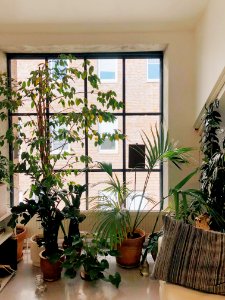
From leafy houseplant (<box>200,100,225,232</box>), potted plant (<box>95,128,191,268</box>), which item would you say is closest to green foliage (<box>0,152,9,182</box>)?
potted plant (<box>95,128,191,268</box>)

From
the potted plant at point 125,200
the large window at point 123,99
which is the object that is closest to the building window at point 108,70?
the large window at point 123,99

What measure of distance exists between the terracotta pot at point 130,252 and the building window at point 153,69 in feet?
6.55

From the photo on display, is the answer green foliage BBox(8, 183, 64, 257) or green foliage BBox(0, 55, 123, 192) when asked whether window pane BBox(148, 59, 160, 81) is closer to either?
green foliage BBox(0, 55, 123, 192)

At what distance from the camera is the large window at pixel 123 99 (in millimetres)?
3340

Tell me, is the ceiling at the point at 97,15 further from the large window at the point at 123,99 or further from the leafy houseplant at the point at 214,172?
the leafy houseplant at the point at 214,172

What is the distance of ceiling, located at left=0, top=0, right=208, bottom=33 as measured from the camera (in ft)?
8.32

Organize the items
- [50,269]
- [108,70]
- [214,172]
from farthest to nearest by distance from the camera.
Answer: [108,70] < [50,269] < [214,172]

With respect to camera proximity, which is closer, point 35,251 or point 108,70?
point 35,251

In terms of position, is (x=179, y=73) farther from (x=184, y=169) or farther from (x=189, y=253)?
(x=189, y=253)

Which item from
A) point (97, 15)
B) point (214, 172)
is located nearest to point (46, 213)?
point (214, 172)

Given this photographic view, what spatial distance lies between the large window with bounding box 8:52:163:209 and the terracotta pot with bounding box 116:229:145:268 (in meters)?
0.86

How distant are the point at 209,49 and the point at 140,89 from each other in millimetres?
1028

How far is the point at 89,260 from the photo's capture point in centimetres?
234

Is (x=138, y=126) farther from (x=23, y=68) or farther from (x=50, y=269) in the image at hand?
(x=50, y=269)
